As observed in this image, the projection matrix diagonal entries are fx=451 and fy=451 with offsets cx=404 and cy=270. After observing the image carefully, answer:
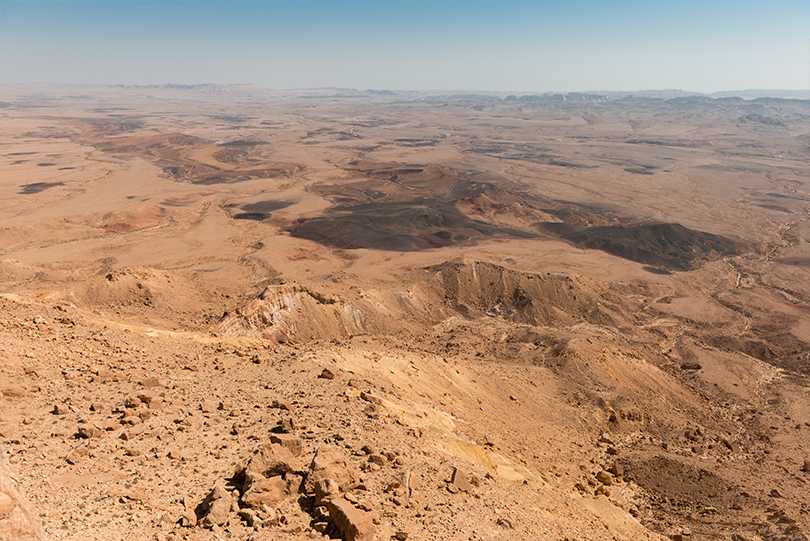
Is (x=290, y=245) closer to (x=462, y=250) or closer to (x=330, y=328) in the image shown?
(x=462, y=250)

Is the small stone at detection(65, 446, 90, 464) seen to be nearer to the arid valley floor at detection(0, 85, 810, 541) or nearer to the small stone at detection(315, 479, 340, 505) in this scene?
the arid valley floor at detection(0, 85, 810, 541)

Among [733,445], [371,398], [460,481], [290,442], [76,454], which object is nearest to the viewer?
[76,454]

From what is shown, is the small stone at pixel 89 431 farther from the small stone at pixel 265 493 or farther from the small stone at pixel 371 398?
the small stone at pixel 371 398

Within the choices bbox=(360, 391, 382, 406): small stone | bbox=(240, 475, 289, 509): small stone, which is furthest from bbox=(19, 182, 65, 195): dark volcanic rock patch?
bbox=(240, 475, 289, 509): small stone

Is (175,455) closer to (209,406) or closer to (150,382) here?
(209,406)

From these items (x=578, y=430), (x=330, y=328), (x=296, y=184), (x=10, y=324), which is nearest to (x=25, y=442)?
(x=10, y=324)

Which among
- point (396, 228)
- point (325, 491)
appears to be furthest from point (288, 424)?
point (396, 228)
